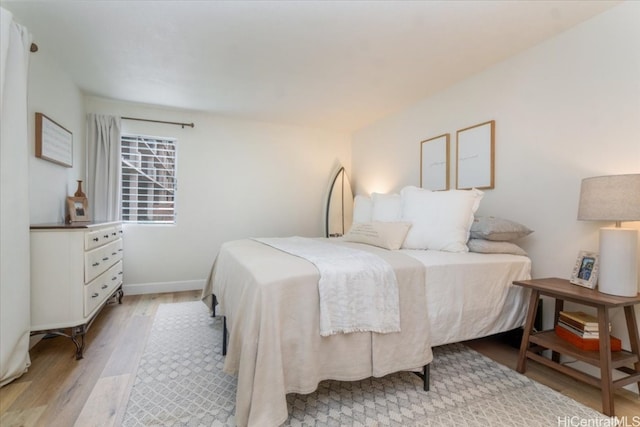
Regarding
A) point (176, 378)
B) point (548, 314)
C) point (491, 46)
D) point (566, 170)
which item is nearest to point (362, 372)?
point (176, 378)

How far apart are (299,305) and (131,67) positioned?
2674 mm

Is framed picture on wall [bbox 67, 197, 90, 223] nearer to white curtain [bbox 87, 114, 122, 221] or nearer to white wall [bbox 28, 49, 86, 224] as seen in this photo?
white wall [bbox 28, 49, 86, 224]

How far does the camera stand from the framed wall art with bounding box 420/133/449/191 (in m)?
3.06

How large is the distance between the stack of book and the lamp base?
0.22 m

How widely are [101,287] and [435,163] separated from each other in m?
3.32

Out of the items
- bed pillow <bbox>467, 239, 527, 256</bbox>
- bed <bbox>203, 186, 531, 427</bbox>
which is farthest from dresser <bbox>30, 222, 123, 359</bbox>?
bed pillow <bbox>467, 239, 527, 256</bbox>

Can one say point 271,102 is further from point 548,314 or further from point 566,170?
point 548,314

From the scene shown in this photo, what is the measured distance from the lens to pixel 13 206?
1.82 meters

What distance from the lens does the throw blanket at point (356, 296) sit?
4.78 feet

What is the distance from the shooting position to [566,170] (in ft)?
6.94

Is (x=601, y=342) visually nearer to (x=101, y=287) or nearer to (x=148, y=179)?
(x=101, y=287)

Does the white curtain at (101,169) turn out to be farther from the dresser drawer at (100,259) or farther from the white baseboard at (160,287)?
the white baseboard at (160,287)

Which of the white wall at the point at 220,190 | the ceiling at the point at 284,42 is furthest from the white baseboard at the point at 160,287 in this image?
the ceiling at the point at 284,42

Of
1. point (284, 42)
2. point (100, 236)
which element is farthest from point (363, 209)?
point (100, 236)
